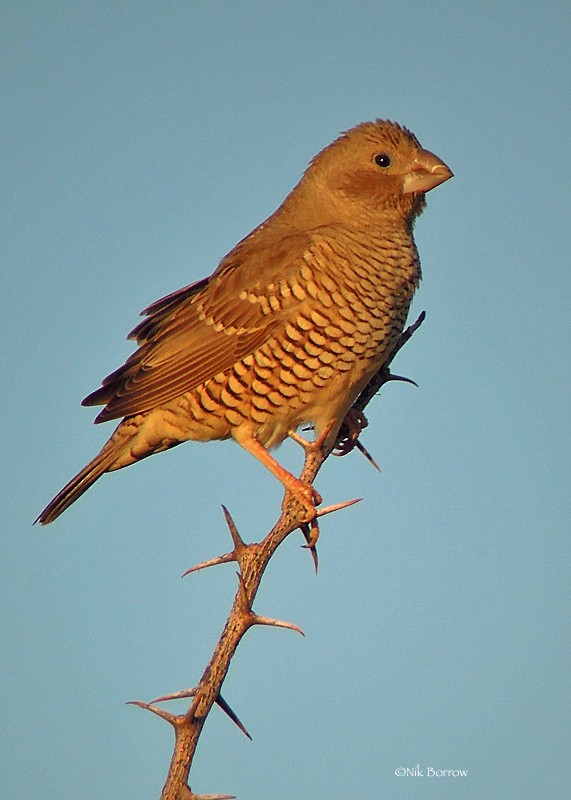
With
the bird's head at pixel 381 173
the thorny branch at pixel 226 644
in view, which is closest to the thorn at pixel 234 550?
the thorny branch at pixel 226 644

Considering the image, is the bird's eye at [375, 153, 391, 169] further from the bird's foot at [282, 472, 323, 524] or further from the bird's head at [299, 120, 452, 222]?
the bird's foot at [282, 472, 323, 524]

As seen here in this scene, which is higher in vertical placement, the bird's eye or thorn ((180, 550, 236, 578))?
the bird's eye

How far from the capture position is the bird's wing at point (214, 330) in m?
5.75

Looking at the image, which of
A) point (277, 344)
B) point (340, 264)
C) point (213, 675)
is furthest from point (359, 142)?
point (213, 675)

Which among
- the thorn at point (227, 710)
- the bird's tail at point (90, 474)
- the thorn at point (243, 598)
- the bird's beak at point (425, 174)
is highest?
the bird's beak at point (425, 174)

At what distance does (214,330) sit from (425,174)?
5.08ft

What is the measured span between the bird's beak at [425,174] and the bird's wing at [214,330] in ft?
2.42

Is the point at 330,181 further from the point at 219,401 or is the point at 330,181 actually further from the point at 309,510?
the point at 309,510

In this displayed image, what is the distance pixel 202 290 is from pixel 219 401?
834mm

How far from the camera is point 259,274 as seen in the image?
586cm

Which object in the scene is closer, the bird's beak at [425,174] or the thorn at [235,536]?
the thorn at [235,536]

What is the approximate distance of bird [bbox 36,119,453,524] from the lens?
5.58 meters

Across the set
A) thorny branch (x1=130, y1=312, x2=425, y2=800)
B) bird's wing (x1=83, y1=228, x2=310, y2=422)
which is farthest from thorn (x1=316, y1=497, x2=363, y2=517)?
bird's wing (x1=83, y1=228, x2=310, y2=422)

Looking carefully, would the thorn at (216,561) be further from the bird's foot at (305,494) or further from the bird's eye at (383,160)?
the bird's eye at (383,160)
